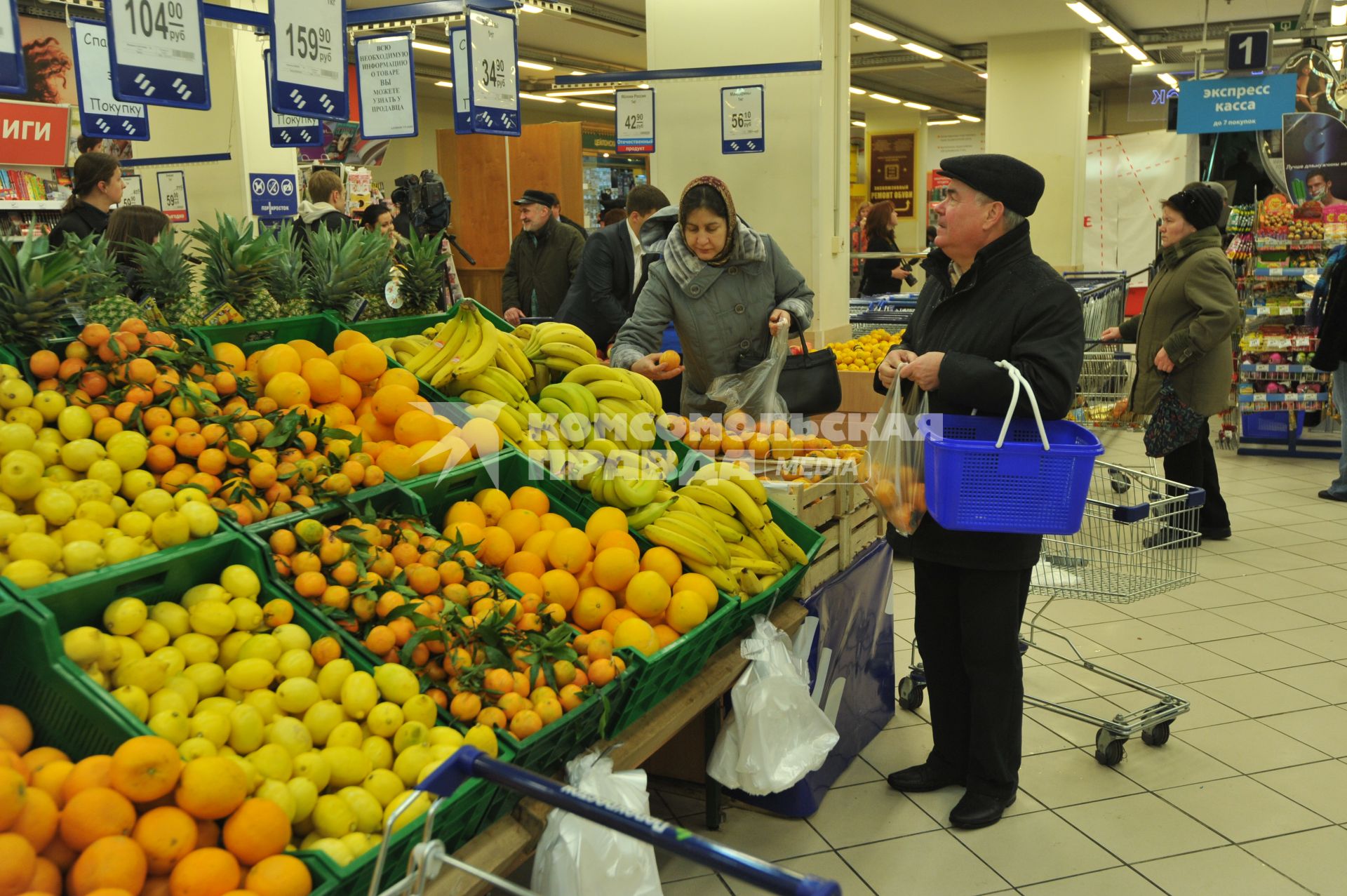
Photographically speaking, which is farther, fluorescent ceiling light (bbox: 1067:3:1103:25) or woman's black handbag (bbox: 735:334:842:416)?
fluorescent ceiling light (bbox: 1067:3:1103:25)

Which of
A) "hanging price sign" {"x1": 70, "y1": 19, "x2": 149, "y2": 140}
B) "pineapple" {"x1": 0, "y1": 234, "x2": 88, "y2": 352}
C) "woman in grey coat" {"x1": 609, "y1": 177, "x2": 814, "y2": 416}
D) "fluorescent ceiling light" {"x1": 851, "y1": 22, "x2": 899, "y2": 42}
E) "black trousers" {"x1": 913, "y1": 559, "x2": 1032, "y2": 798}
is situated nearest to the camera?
"pineapple" {"x1": 0, "y1": 234, "x2": 88, "y2": 352}

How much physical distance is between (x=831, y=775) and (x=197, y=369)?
216 cm

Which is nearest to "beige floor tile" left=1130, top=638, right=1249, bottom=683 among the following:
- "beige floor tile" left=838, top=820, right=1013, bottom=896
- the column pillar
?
"beige floor tile" left=838, top=820, right=1013, bottom=896

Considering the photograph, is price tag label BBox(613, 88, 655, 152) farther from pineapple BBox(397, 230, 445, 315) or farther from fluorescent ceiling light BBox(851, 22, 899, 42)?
fluorescent ceiling light BBox(851, 22, 899, 42)

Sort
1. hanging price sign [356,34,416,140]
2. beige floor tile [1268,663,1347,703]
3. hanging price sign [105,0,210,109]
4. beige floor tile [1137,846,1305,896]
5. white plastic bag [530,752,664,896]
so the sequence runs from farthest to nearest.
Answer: hanging price sign [356,34,416,140], hanging price sign [105,0,210,109], beige floor tile [1268,663,1347,703], beige floor tile [1137,846,1305,896], white plastic bag [530,752,664,896]

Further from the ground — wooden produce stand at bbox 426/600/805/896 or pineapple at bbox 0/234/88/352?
pineapple at bbox 0/234/88/352

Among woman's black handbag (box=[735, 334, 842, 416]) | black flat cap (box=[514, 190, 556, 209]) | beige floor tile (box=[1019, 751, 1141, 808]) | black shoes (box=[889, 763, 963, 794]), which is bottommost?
beige floor tile (box=[1019, 751, 1141, 808])

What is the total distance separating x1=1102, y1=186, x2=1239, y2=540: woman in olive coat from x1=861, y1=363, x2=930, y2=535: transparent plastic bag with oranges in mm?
2967

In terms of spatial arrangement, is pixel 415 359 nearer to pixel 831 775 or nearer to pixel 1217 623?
pixel 831 775

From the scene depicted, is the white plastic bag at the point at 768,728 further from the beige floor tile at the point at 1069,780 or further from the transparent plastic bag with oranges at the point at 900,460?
the beige floor tile at the point at 1069,780

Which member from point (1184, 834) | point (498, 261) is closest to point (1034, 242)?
point (498, 261)

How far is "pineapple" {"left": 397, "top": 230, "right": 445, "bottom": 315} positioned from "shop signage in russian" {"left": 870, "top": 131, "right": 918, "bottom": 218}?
1836 cm

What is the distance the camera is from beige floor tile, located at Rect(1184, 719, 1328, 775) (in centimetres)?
342

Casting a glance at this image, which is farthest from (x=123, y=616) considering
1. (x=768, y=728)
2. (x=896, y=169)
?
(x=896, y=169)
